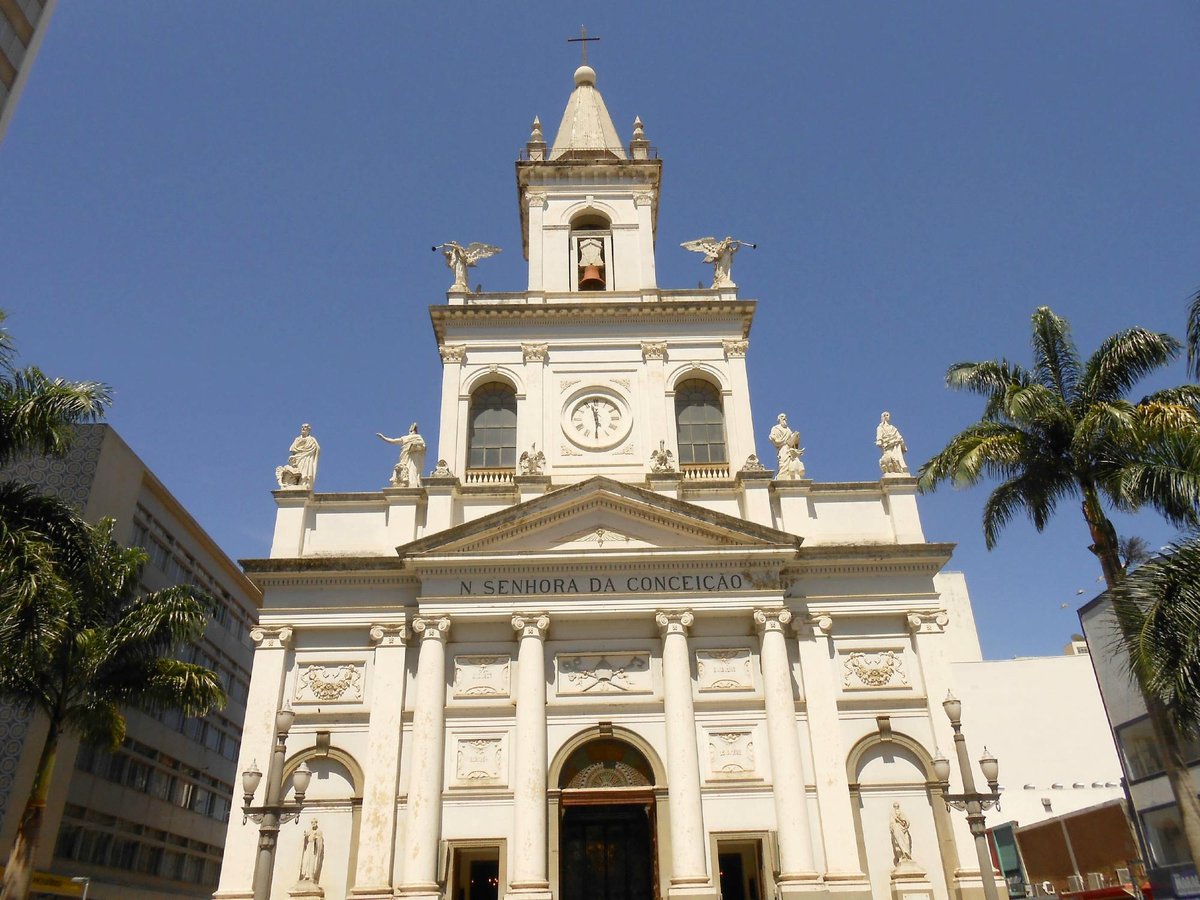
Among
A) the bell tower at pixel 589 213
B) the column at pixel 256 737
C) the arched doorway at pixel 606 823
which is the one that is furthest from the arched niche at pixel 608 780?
the bell tower at pixel 589 213

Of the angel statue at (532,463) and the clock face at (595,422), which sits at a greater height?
the clock face at (595,422)

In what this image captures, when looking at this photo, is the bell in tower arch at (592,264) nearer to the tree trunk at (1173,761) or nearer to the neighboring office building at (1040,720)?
the tree trunk at (1173,761)

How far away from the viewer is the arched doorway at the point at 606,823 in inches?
873

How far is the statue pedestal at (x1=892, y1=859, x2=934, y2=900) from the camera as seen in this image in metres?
21.0

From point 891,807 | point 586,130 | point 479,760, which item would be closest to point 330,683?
point 479,760

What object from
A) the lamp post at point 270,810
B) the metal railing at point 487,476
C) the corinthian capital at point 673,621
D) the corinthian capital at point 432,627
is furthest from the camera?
the metal railing at point 487,476

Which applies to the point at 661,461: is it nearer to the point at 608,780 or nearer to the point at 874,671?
the point at 874,671

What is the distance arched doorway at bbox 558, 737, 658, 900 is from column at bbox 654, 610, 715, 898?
105 cm

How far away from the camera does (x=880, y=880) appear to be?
21.5m

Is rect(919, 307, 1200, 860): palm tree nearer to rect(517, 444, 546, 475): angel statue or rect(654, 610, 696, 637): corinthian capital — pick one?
rect(654, 610, 696, 637): corinthian capital

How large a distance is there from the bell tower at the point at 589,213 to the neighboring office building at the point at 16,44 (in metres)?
16.7

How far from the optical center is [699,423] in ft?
91.9

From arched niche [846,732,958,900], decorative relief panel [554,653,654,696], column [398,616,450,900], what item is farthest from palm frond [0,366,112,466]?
arched niche [846,732,958,900]

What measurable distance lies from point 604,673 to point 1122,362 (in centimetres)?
1346
